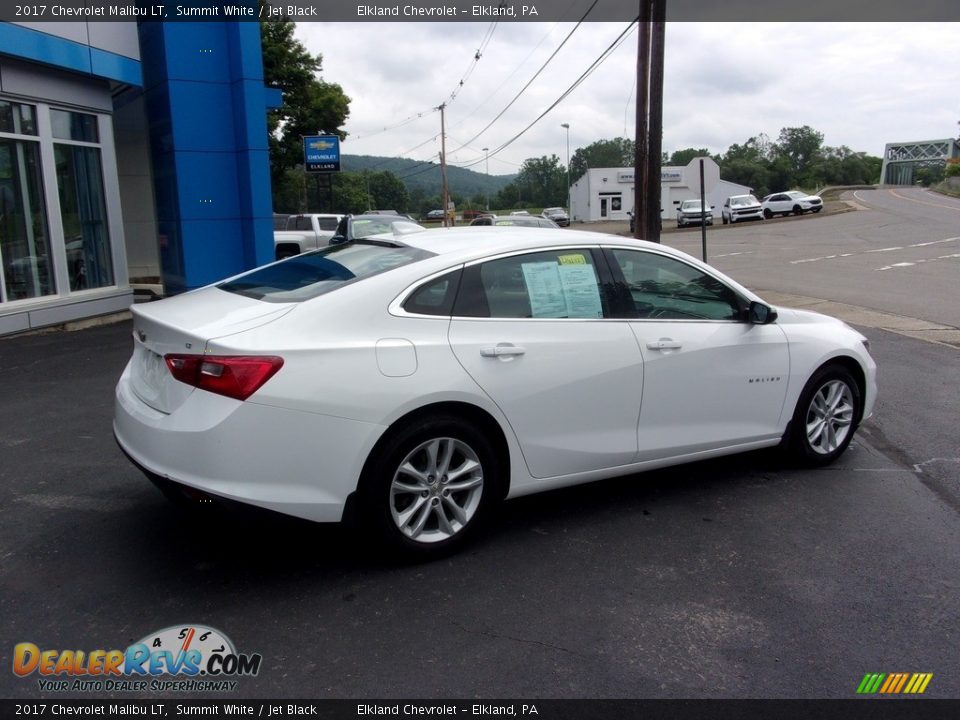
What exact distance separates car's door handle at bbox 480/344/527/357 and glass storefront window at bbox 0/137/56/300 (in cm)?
976

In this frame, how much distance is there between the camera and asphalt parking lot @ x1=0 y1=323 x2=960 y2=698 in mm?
3039

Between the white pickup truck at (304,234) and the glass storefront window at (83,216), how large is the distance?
9.38 metres

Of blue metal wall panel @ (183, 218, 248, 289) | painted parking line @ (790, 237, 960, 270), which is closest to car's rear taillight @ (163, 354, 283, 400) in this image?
→ blue metal wall panel @ (183, 218, 248, 289)

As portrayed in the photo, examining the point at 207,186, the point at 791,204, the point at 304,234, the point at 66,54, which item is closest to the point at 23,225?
the point at 66,54

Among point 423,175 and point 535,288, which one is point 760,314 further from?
point 423,175

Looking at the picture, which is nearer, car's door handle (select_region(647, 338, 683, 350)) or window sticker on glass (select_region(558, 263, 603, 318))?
window sticker on glass (select_region(558, 263, 603, 318))

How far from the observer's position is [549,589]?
12.1 ft

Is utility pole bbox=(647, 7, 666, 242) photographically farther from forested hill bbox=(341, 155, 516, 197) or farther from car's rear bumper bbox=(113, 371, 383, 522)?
forested hill bbox=(341, 155, 516, 197)

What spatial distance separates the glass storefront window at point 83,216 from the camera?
1227 centimetres

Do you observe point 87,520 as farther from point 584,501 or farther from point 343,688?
point 584,501

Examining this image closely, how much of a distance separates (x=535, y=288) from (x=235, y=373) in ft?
5.55

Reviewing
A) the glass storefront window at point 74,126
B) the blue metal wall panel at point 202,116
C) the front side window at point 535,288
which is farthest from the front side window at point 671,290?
the blue metal wall panel at point 202,116

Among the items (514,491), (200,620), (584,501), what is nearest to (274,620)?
(200,620)

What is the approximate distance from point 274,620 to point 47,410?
15.2 feet
